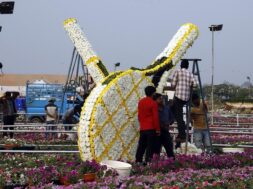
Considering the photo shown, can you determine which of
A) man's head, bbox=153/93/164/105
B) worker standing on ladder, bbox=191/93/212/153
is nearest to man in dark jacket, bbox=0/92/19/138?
worker standing on ladder, bbox=191/93/212/153

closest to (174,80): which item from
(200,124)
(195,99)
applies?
(195,99)

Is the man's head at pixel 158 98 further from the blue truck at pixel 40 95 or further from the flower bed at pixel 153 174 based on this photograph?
the blue truck at pixel 40 95

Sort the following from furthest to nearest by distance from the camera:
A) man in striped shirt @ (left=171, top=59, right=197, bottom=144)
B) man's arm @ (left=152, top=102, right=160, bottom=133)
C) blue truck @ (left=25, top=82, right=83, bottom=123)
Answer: blue truck @ (left=25, top=82, right=83, bottom=123) < man in striped shirt @ (left=171, top=59, right=197, bottom=144) < man's arm @ (left=152, top=102, right=160, bottom=133)

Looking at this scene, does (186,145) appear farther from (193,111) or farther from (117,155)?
(117,155)

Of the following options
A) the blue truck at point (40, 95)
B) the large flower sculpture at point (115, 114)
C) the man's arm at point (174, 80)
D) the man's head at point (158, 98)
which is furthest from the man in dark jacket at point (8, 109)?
the blue truck at point (40, 95)

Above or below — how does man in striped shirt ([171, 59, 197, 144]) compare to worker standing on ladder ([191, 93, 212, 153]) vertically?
above

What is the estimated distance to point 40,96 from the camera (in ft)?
117

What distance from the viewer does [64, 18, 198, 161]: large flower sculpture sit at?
10.5 meters

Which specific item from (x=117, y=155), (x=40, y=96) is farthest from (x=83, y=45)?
(x=40, y=96)

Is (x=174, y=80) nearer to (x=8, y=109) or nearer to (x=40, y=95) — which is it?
(x=8, y=109)

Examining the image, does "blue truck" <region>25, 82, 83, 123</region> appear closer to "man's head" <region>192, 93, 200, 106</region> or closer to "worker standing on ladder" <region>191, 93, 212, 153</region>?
"worker standing on ladder" <region>191, 93, 212, 153</region>

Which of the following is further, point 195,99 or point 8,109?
point 8,109

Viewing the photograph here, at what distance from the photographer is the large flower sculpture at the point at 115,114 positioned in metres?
10.5

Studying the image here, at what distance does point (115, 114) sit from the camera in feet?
36.1
